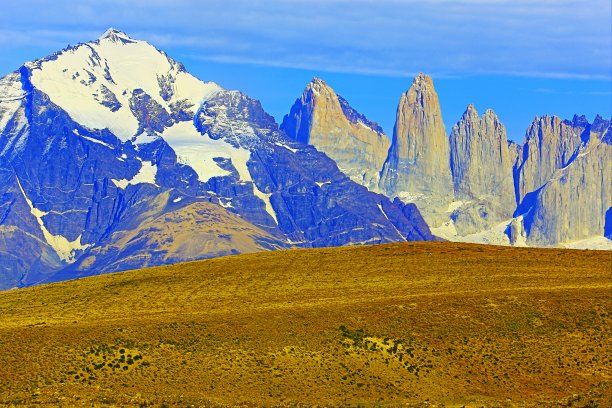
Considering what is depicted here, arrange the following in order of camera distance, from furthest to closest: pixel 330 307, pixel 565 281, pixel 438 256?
1. pixel 438 256
2. pixel 565 281
3. pixel 330 307

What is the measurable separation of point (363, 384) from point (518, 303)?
64.9 ft

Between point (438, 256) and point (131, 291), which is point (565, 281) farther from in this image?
point (131, 291)

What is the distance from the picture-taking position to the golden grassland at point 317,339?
227ft

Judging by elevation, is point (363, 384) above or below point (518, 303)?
below

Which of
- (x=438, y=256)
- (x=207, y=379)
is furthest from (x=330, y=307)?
(x=438, y=256)

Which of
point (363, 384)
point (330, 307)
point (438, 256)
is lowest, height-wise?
point (363, 384)

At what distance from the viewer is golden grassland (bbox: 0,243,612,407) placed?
69.1 metres

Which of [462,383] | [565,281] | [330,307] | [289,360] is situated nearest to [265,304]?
[330,307]

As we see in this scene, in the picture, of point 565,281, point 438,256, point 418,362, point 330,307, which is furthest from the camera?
point 438,256

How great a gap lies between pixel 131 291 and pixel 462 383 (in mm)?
35616

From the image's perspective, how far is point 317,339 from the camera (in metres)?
78.6

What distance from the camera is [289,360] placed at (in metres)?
74.8

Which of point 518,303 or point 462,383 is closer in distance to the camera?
point 462,383

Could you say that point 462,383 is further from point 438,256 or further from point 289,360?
point 438,256
